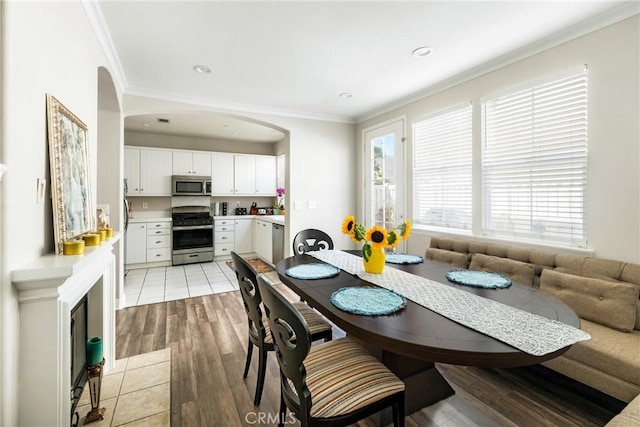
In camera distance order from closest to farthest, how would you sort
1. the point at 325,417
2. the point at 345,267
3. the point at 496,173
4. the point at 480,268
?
the point at 325,417 → the point at 345,267 → the point at 480,268 → the point at 496,173

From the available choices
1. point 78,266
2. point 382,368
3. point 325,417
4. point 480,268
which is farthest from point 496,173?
point 78,266

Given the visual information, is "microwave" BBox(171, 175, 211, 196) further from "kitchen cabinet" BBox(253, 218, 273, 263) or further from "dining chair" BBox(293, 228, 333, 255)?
"dining chair" BBox(293, 228, 333, 255)

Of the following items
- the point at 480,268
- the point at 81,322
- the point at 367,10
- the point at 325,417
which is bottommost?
the point at 325,417

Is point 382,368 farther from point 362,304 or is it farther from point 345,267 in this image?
point 345,267

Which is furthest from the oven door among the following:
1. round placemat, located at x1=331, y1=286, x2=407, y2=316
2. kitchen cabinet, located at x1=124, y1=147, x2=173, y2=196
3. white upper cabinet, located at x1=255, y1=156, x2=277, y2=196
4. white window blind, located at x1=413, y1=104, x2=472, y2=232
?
round placemat, located at x1=331, y1=286, x2=407, y2=316

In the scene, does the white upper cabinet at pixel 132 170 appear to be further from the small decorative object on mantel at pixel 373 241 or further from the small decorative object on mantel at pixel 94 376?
the small decorative object on mantel at pixel 373 241

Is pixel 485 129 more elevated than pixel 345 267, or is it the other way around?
pixel 485 129

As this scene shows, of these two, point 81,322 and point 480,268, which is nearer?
point 81,322

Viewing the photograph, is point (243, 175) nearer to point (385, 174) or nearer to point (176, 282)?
point (176, 282)

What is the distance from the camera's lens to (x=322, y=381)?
4.19 feet

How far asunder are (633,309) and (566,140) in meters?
1.32

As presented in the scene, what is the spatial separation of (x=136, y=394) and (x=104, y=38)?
2659 millimetres

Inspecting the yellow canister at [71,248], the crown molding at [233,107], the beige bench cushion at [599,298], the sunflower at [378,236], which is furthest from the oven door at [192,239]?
the beige bench cushion at [599,298]

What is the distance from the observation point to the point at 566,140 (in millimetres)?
2340
